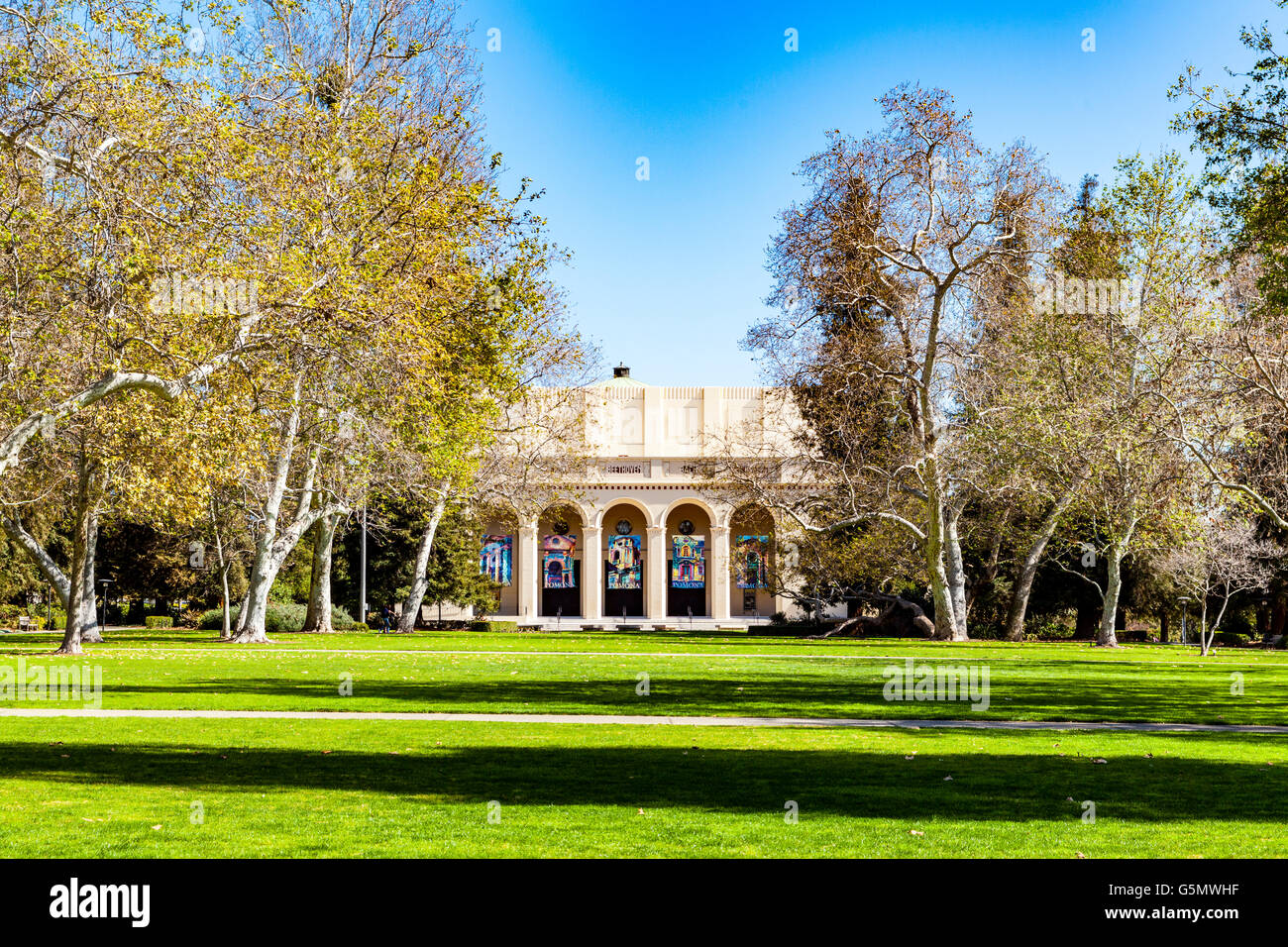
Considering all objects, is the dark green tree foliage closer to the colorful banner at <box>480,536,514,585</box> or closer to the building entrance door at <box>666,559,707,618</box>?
the colorful banner at <box>480,536,514,585</box>

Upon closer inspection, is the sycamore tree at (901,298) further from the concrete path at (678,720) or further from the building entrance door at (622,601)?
the building entrance door at (622,601)

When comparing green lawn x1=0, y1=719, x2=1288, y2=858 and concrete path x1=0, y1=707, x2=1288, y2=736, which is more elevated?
green lawn x1=0, y1=719, x2=1288, y2=858

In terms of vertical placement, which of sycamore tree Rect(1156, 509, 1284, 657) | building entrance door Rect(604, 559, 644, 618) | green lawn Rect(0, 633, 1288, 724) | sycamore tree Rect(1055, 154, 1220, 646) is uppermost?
sycamore tree Rect(1055, 154, 1220, 646)

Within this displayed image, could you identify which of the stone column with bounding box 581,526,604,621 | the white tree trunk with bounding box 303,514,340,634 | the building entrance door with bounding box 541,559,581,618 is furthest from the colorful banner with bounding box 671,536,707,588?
the white tree trunk with bounding box 303,514,340,634

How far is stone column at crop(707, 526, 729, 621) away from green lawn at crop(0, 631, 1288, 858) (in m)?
61.5

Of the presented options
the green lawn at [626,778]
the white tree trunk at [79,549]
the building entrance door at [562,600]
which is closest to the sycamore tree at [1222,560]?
the green lawn at [626,778]

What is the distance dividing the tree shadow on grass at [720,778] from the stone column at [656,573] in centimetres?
7239

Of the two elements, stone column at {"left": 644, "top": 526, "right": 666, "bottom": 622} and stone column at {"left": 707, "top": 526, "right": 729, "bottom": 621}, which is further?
stone column at {"left": 644, "top": 526, "right": 666, "bottom": 622}

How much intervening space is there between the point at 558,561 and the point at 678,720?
72.8m

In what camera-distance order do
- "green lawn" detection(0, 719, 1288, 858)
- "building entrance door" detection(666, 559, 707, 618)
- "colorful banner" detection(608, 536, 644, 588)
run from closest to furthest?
"green lawn" detection(0, 719, 1288, 858), "colorful banner" detection(608, 536, 644, 588), "building entrance door" detection(666, 559, 707, 618)

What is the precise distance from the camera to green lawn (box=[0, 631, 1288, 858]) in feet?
26.4

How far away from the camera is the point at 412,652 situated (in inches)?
1180

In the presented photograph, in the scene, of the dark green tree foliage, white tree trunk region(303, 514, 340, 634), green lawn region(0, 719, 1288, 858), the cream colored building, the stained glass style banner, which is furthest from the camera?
the stained glass style banner
